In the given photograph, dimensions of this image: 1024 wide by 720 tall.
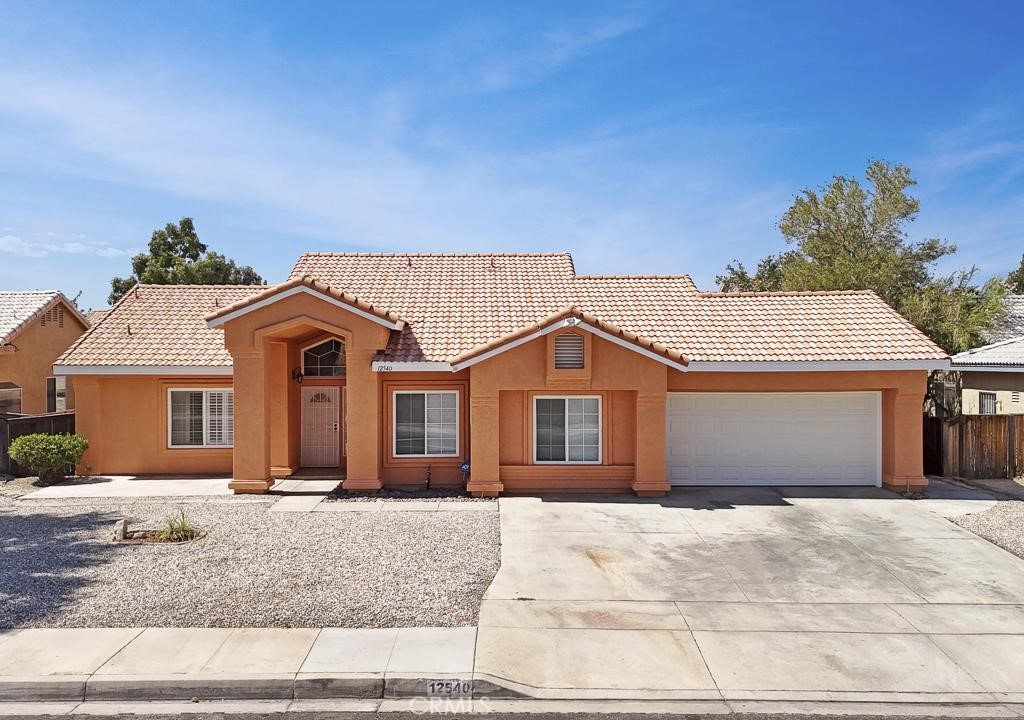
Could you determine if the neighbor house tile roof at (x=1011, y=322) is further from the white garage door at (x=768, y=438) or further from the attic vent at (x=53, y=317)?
the attic vent at (x=53, y=317)

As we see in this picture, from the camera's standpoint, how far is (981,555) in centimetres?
1001

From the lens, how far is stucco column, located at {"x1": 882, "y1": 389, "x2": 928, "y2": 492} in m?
14.1

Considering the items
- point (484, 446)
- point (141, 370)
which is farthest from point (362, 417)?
point (141, 370)

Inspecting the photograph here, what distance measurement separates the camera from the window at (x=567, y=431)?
46.7ft

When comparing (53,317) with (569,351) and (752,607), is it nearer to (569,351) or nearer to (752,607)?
(569,351)

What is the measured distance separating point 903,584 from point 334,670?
742 centimetres

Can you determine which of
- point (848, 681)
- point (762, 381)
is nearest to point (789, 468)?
point (762, 381)

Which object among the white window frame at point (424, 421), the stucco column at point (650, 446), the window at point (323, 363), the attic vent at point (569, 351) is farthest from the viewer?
the window at point (323, 363)

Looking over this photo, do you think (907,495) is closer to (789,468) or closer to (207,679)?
(789,468)

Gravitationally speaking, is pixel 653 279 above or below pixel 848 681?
above

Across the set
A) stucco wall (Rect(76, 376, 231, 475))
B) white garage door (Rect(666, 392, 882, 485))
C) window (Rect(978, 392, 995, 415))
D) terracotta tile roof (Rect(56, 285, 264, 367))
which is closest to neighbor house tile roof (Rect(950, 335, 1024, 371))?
window (Rect(978, 392, 995, 415))

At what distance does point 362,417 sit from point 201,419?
4.84 m

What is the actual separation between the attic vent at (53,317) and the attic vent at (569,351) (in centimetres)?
1966

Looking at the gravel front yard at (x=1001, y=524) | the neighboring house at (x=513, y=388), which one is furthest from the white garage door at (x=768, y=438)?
the gravel front yard at (x=1001, y=524)
